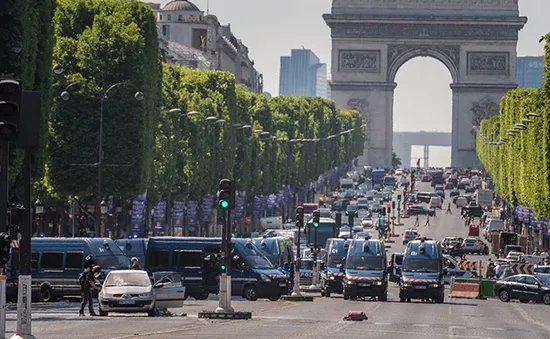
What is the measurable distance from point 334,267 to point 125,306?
85.9 feet

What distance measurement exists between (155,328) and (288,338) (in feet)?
16.0

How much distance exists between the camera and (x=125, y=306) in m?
46.8

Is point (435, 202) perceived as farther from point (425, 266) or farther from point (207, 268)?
point (207, 268)

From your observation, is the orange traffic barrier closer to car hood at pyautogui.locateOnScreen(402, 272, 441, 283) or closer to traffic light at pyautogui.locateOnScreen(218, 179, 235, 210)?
car hood at pyautogui.locateOnScreen(402, 272, 441, 283)

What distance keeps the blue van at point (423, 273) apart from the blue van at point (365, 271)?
0.86m

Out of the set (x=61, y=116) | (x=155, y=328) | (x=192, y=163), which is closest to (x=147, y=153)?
(x=61, y=116)

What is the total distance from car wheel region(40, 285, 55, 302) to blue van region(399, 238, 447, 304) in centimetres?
1539

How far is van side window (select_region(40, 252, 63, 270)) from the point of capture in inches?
2265

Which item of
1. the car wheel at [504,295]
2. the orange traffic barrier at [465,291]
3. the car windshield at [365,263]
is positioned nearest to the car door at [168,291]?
the car windshield at [365,263]

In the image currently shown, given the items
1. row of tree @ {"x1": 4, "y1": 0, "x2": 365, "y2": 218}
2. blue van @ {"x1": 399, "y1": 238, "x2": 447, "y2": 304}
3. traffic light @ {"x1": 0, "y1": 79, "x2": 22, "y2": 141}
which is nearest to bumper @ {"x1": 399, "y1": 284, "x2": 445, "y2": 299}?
blue van @ {"x1": 399, "y1": 238, "x2": 447, "y2": 304}

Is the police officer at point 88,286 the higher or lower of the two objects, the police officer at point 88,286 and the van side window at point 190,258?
the lower

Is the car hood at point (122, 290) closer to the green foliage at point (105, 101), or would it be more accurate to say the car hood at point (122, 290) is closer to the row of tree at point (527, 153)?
the green foliage at point (105, 101)

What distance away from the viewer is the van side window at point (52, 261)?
57531 millimetres

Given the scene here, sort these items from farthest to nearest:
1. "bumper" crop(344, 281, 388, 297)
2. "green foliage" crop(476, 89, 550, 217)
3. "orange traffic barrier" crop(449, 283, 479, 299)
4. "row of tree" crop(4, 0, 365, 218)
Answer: "green foliage" crop(476, 89, 550, 217), "row of tree" crop(4, 0, 365, 218), "orange traffic barrier" crop(449, 283, 479, 299), "bumper" crop(344, 281, 388, 297)
